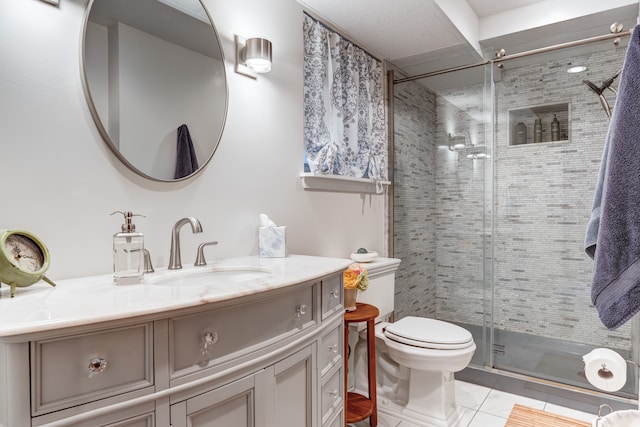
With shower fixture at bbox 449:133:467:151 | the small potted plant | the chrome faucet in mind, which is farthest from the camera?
shower fixture at bbox 449:133:467:151

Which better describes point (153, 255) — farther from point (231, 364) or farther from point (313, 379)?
point (313, 379)

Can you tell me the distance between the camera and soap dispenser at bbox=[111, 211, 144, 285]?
3.63 ft

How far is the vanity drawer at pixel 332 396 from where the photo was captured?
55.4 inches

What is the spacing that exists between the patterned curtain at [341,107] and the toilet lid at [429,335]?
0.99 metres

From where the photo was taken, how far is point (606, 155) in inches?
43.3

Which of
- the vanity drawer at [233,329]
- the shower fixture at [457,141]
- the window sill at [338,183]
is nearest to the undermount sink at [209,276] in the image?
the vanity drawer at [233,329]

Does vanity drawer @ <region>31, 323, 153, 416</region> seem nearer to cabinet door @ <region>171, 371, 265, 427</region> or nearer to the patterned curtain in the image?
cabinet door @ <region>171, 371, 265, 427</region>

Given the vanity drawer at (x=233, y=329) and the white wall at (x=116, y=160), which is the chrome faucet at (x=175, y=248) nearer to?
the white wall at (x=116, y=160)

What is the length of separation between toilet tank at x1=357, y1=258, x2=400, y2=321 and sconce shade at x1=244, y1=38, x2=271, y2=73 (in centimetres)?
124

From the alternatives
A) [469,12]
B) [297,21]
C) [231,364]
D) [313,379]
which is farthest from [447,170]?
[231,364]

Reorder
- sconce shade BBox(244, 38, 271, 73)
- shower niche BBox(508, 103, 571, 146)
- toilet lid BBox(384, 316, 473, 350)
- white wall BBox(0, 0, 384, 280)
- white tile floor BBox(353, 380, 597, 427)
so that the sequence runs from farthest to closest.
Result: 1. shower niche BBox(508, 103, 571, 146)
2. white tile floor BBox(353, 380, 597, 427)
3. toilet lid BBox(384, 316, 473, 350)
4. sconce shade BBox(244, 38, 271, 73)
5. white wall BBox(0, 0, 384, 280)

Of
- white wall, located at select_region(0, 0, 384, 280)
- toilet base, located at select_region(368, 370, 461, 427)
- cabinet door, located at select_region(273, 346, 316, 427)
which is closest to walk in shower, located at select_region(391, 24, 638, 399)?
toilet base, located at select_region(368, 370, 461, 427)

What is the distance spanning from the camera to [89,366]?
2.50ft

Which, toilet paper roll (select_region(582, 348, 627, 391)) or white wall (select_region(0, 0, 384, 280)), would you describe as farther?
toilet paper roll (select_region(582, 348, 627, 391))
